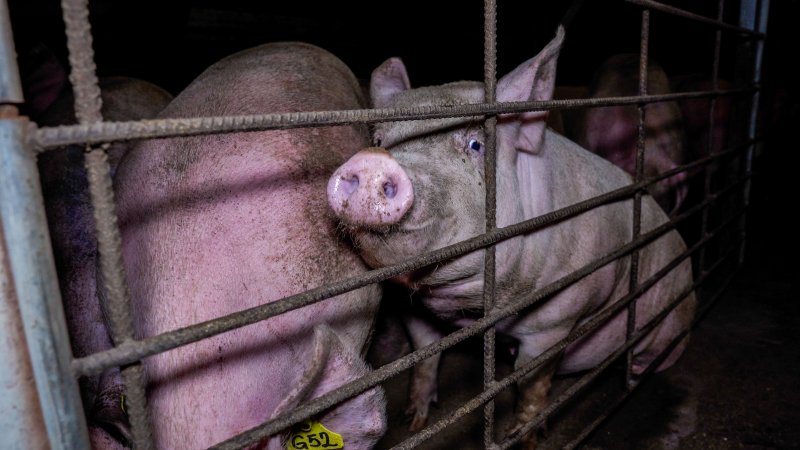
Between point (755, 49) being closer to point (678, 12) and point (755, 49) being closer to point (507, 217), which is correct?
point (678, 12)

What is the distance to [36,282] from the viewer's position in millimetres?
796

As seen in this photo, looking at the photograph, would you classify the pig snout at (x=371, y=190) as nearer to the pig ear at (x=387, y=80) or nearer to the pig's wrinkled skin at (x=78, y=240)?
the pig ear at (x=387, y=80)

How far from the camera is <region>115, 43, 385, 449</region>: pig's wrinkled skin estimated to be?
1411 mm

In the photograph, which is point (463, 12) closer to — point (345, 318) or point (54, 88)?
point (54, 88)

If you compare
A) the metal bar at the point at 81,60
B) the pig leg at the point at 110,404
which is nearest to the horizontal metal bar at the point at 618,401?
the pig leg at the point at 110,404

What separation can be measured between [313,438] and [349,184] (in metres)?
0.66

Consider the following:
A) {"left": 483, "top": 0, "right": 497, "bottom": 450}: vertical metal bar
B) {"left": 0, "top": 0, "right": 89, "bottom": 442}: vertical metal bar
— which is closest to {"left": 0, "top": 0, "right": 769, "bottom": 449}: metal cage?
{"left": 0, "top": 0, "right": 89, "bottom": 442}: vertical metal bar

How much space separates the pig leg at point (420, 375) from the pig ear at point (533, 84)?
41.2 inches

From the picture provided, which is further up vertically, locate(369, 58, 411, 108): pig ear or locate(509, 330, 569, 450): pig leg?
locate(369, 58, 411, 108): pig ear

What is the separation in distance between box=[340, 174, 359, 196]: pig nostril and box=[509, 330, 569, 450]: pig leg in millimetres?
1248

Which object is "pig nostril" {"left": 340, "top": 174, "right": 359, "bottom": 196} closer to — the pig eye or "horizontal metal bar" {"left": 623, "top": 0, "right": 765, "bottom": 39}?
the pig eye

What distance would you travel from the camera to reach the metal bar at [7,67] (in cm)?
77

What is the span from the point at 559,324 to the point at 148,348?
1.79 m

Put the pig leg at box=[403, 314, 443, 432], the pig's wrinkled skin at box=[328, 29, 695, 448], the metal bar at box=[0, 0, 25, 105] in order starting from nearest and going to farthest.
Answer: the metal bar at box=[0, 0, 25, 105] < the pig's wrinkled skin at box=[328, 29, 695, 448] < the pig leg at box=[403, 314, 443, 432]
